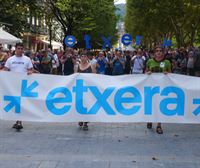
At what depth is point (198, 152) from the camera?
334 inches

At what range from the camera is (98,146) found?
8.90 meters

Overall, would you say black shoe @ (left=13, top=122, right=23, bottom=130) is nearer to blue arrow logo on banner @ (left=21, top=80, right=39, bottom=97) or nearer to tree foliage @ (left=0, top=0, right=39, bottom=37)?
blue arrow logo on banner @ (left=21, top=80, right=39, bottom=97)

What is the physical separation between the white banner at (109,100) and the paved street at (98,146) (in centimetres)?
38

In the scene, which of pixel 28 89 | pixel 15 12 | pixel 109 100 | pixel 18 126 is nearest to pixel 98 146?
pixel 109 100

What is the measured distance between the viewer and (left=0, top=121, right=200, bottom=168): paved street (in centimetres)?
759

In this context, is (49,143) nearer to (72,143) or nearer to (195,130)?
(72,143)

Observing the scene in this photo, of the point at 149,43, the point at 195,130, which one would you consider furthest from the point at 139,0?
the point at 149,43

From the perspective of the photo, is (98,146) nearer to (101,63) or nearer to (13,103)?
(13,103)

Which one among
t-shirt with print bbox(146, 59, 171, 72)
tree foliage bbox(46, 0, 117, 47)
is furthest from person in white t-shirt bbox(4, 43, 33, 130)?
tree foliage bbox(46, 0, 117, 47)

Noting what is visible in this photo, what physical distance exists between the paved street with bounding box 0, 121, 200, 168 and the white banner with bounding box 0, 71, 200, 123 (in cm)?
38

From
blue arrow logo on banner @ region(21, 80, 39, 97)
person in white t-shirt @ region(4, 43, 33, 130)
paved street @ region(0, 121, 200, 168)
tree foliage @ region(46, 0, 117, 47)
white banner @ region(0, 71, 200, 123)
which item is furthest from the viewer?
tree foliage @ region(46, 0, 117, 47)

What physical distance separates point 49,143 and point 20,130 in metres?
1.53

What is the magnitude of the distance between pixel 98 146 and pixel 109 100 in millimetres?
1171

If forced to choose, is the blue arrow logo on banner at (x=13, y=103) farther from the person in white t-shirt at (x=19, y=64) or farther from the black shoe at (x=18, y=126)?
the person in white t-shirt at (x=19, y=64)
